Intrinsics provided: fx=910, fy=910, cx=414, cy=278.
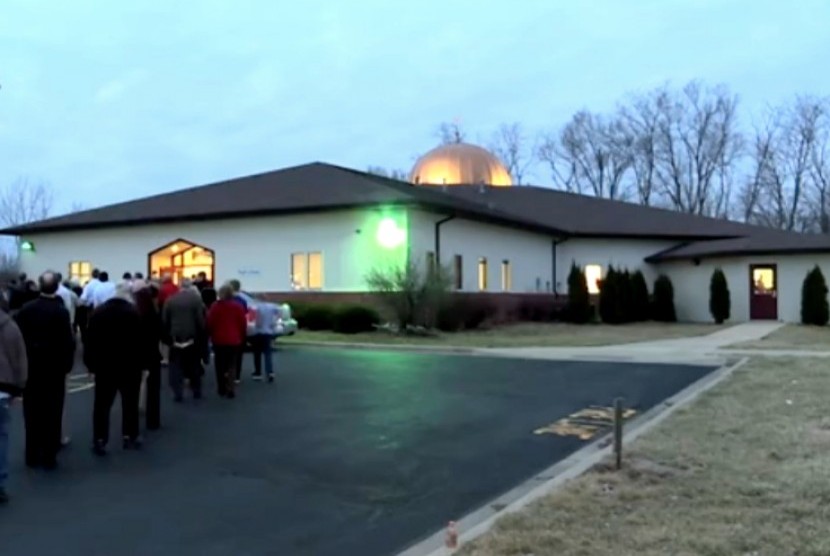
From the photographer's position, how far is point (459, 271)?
106 ft

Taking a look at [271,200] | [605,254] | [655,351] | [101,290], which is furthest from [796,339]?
[101,290]

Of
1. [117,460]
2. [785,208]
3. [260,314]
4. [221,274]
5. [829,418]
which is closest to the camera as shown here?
[117,460]

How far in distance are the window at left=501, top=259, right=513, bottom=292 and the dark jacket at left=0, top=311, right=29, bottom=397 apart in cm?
2853

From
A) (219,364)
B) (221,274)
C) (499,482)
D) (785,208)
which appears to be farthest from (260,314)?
(785,208)

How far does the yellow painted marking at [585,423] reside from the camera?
10.7m

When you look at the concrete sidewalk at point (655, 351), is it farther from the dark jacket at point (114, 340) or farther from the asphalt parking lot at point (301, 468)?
the dark jacket at point (114, 340)

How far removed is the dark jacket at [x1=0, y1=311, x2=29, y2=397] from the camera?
7.52m

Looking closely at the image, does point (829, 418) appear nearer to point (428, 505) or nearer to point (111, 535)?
point (428, 505)

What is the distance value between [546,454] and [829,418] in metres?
3.78

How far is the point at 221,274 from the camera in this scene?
104 ft

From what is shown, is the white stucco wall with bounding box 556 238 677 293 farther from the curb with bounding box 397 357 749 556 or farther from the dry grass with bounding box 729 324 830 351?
the curb with bounding box 397 357 749 556

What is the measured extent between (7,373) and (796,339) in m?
24.6

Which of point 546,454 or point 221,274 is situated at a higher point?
point 221,274

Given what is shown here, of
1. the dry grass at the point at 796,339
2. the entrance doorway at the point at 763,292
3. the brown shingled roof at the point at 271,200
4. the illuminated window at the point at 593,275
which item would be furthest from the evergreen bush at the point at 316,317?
the entrance doorway at the point at 763,292
